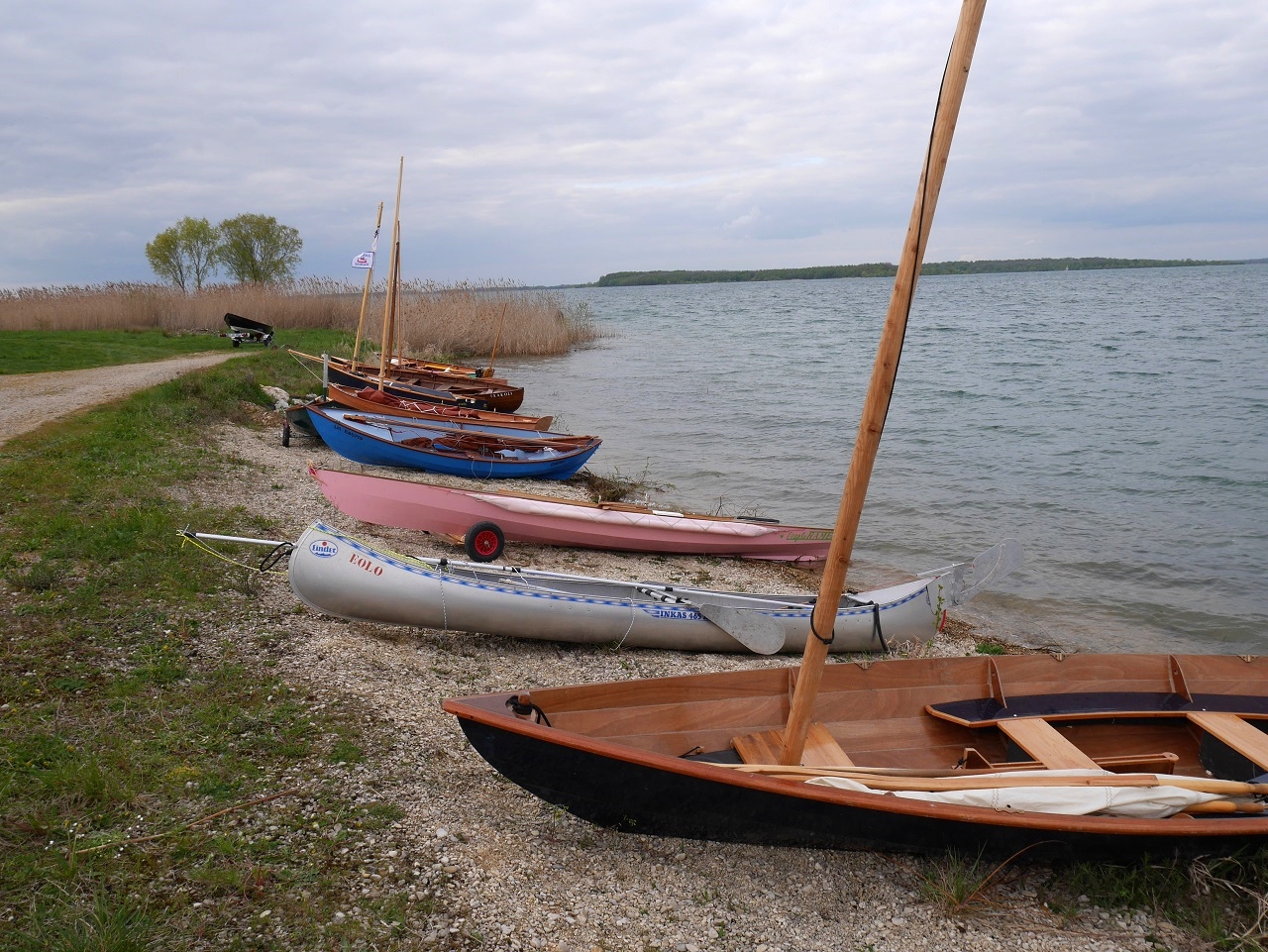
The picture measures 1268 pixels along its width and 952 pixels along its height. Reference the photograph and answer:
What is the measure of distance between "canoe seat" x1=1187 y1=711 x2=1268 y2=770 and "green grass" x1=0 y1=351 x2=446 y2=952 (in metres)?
4.98

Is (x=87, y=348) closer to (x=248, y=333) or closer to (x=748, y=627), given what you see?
(x=248, y=333)

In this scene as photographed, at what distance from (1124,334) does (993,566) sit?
38708 millimetres

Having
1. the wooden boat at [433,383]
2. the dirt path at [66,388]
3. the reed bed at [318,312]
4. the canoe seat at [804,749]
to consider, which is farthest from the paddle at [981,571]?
the reed bed at [318,312]

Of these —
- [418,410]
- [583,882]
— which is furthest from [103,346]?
[583,882]

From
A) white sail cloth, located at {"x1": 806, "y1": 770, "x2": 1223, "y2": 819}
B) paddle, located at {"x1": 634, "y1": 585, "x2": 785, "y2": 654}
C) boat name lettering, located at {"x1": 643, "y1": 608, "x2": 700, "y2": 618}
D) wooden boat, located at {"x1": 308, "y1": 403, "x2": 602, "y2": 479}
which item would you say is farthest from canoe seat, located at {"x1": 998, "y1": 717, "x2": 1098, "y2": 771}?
wooden boat, located at {"x1": 308, "y1": 403, "x2": 602, "y2": 479}

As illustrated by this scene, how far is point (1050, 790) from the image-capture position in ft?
14.4

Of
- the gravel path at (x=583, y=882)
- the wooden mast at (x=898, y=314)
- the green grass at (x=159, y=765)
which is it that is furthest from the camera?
the gravel path at (x=583, y=882)

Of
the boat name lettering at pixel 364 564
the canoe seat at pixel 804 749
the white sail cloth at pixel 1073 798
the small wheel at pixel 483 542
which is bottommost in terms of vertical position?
the canoe seat at pixel 804 749

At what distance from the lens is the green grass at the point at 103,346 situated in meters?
18.8

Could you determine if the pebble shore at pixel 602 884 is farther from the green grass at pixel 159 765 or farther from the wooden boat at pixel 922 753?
the wooden boat at pixel 922 753

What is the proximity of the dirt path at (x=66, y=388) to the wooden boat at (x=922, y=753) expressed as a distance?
9.91 m

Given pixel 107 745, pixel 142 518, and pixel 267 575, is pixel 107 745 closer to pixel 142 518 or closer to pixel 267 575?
pixel 267 575

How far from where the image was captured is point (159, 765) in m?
4.73

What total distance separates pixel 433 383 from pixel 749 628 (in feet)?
49.8
